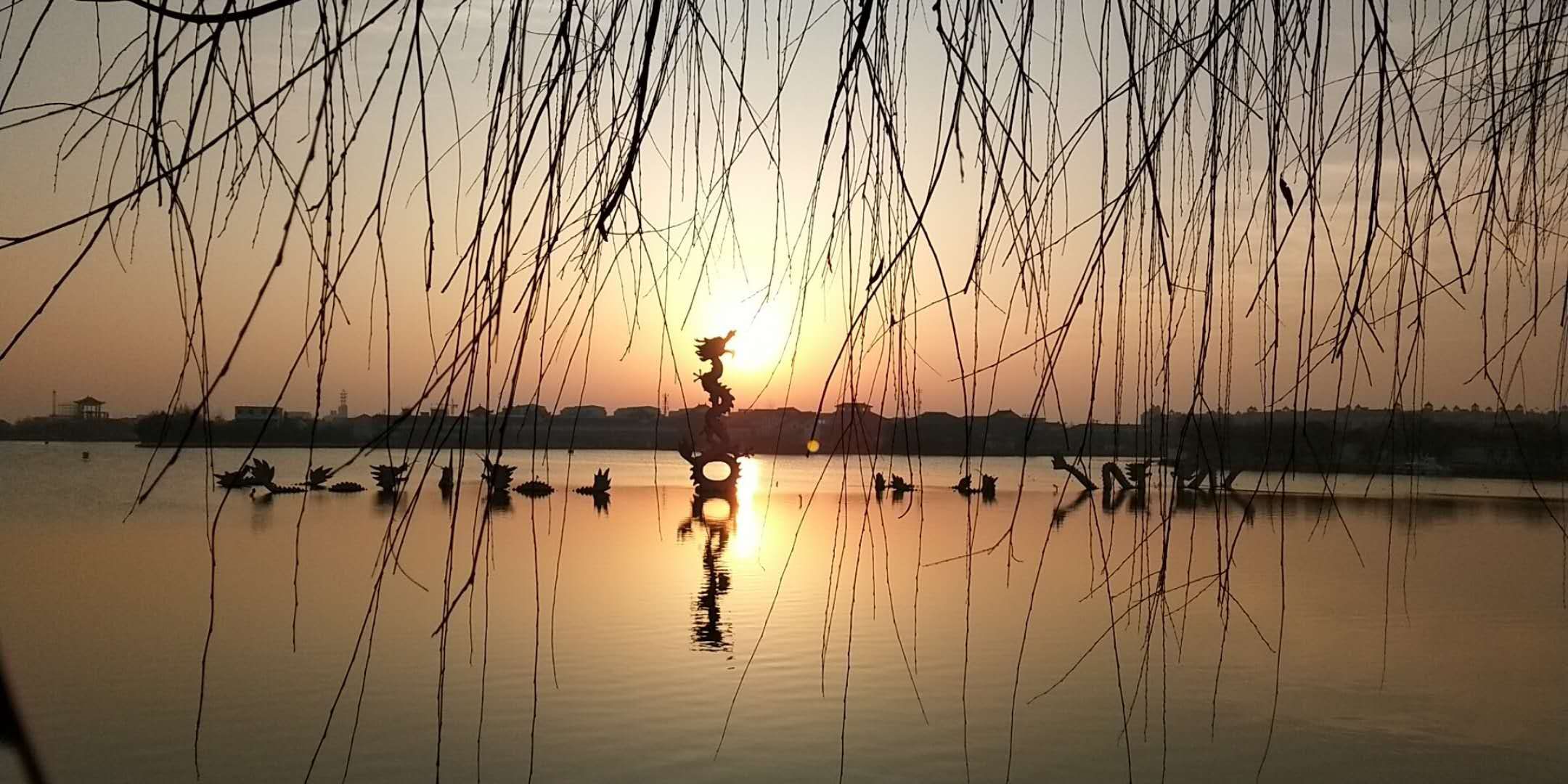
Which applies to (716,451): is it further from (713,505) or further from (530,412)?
(530,412)

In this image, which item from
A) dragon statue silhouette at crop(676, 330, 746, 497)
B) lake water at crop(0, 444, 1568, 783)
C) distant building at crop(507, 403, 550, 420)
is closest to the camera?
distant building at crop(507, 403, 550, 420)

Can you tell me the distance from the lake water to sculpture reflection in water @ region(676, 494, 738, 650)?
0.07 metres

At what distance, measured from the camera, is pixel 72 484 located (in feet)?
94.3

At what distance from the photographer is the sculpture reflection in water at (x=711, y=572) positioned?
861cm

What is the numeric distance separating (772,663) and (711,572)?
481 centimetres

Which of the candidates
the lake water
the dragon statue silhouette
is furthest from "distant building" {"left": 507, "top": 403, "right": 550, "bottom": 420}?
the dragon statue silhouette

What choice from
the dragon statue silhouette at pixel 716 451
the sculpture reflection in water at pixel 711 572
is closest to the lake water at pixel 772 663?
the sculpture reflection in water at pixel 711 572

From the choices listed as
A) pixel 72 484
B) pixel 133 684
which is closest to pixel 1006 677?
pixel 133 684

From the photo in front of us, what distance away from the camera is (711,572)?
41.5ft

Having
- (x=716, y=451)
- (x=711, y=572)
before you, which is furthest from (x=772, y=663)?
(x=716, y=451)

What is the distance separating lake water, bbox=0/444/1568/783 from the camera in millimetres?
5473

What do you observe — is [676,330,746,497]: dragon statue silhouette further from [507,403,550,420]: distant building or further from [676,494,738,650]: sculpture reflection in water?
[507,403,550,420]: distant building

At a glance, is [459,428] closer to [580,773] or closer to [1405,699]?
[580,773]

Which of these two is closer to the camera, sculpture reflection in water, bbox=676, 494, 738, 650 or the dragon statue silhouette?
sculpture reflection in water, bbox=676, 494, 738, 650
